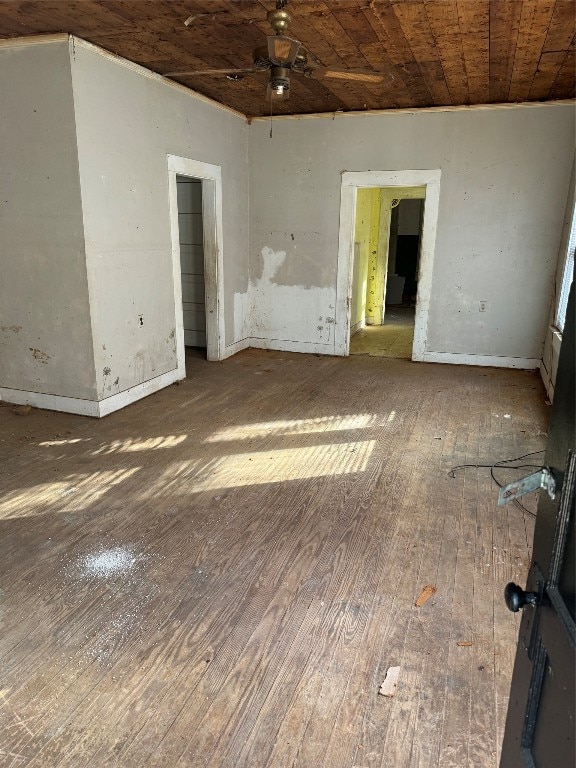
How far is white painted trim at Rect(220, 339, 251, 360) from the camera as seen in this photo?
21.4 feet

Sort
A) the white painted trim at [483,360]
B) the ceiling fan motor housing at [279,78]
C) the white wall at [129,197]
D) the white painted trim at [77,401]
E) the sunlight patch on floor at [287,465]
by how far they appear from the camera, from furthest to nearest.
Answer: the white painted trim at [483,360] < the white painted trim at [77,401] < the white wall at [129,197] < the sunlight patch on floor at [287,465] < the ceiling fan motor housing at [279,78]

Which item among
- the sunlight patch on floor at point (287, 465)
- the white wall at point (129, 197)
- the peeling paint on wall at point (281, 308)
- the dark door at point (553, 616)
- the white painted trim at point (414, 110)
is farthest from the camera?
the peeling paint on wall at point (281, 308)

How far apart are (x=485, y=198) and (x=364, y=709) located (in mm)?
5649

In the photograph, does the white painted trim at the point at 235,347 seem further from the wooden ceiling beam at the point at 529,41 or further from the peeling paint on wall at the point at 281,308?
the wooden ceiling beam at the point at 529,41

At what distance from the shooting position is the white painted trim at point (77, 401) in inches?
173

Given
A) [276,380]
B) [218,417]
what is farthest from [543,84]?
[218,417]

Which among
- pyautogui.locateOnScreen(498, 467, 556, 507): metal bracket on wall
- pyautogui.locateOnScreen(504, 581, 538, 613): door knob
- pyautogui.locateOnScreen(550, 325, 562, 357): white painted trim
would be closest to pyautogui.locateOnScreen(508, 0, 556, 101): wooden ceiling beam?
pyautogui.locateOnScreen(550, 325, 562, 357): white painted trim

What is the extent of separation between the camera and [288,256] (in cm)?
671

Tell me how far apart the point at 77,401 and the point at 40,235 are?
1.43 metres

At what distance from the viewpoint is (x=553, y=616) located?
936mm

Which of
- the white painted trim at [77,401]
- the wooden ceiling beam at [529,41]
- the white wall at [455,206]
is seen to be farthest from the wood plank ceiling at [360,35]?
the white painted trim at [77,401]

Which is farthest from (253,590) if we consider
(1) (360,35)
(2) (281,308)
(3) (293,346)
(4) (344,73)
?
(2) (281,308)

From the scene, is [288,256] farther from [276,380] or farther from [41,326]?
[41,326]

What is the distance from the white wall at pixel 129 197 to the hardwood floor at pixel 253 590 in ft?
2.75
